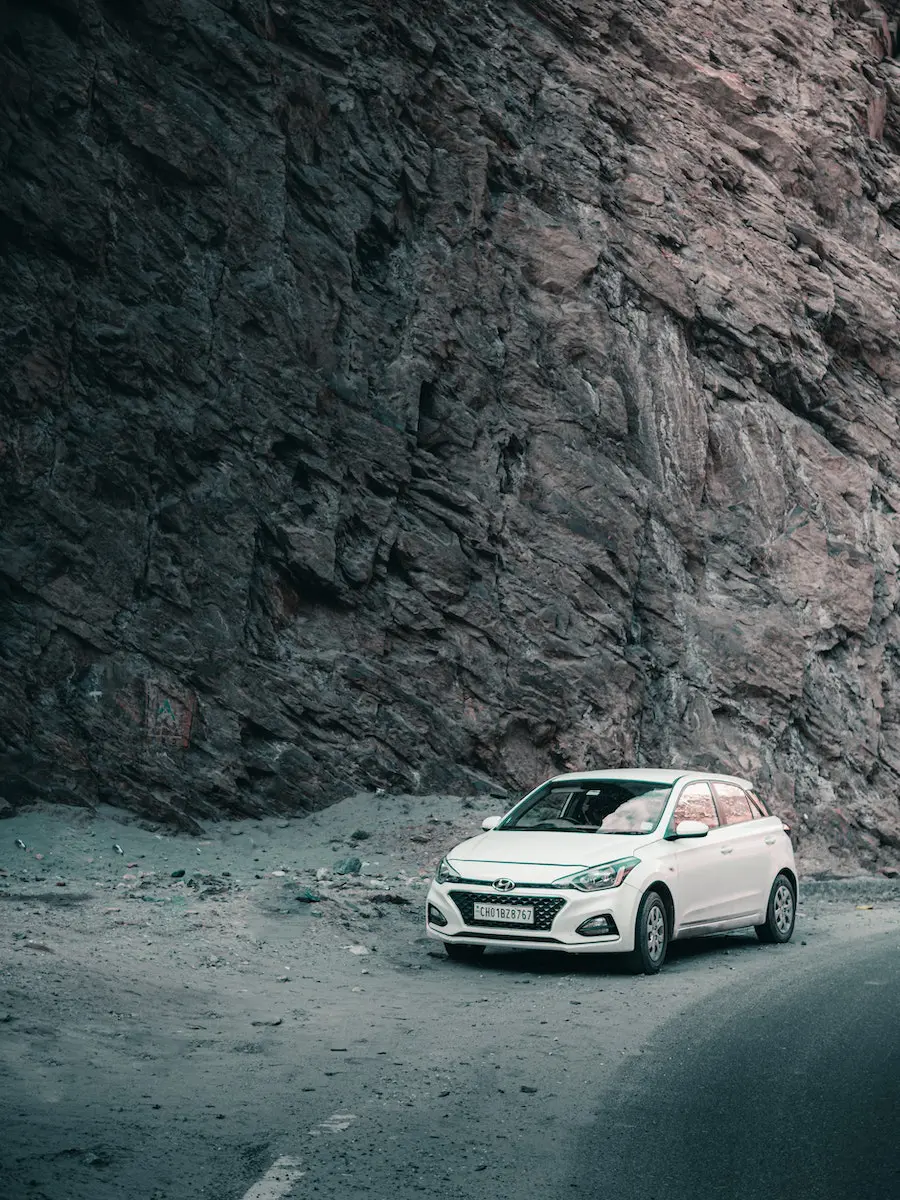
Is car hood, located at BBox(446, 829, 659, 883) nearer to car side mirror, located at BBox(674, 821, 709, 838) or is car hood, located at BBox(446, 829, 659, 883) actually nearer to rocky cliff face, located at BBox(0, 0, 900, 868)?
car side mirror, located at BBox(674, 821, 709, 838)

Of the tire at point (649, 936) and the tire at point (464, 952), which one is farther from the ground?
the tire at point (649, 936)

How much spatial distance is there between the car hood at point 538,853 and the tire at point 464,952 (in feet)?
2.51

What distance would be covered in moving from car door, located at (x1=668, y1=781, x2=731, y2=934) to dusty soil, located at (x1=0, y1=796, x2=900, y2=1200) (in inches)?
17.6

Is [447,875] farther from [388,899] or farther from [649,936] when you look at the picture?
[388,899]

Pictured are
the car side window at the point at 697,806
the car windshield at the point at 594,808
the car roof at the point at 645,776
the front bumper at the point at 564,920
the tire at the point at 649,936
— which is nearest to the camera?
the front bumper at the point at 564,920

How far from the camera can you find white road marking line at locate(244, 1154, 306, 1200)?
4566 millimetres

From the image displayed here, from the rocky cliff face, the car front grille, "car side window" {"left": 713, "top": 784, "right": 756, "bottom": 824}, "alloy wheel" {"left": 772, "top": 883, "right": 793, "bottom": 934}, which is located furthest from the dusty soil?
the rocky cliff face

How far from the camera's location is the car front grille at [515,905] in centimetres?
979

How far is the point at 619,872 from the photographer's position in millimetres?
9969

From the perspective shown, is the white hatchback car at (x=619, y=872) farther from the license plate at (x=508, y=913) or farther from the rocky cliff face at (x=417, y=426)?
the rocky cliff face at (x=417, y=426)

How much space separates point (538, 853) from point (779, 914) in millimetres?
3439

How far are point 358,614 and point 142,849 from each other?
17.2 feet

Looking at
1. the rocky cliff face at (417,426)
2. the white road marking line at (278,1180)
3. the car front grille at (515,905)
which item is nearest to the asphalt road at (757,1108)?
the white road marking line at (278,1180)

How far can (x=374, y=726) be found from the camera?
18.5 m
